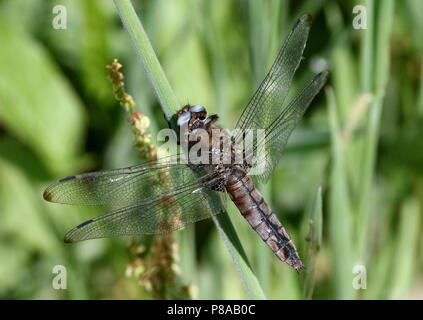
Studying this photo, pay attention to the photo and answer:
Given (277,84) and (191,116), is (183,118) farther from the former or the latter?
(277,84)

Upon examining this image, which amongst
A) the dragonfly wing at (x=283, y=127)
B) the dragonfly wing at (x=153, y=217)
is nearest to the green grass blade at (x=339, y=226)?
the dragonfly wing at (x=283, y=127)

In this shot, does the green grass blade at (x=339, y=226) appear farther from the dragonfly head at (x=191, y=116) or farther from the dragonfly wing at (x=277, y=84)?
the dragonfly head at (x=191, y=116)

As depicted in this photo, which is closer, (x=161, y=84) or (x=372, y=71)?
(x=161, y=84)

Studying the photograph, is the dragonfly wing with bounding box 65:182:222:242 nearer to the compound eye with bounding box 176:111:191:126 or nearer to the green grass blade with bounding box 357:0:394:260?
the compound eye with bounding box 176:111:191:126

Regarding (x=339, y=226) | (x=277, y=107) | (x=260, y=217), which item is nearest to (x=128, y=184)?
(x=260, y=217)

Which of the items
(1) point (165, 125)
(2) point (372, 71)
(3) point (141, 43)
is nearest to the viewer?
(3) point (141, 43)

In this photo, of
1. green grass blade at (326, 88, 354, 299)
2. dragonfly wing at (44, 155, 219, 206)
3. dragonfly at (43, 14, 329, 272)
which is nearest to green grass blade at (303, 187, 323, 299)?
dragonfly at (43, 14, 329, 272)
